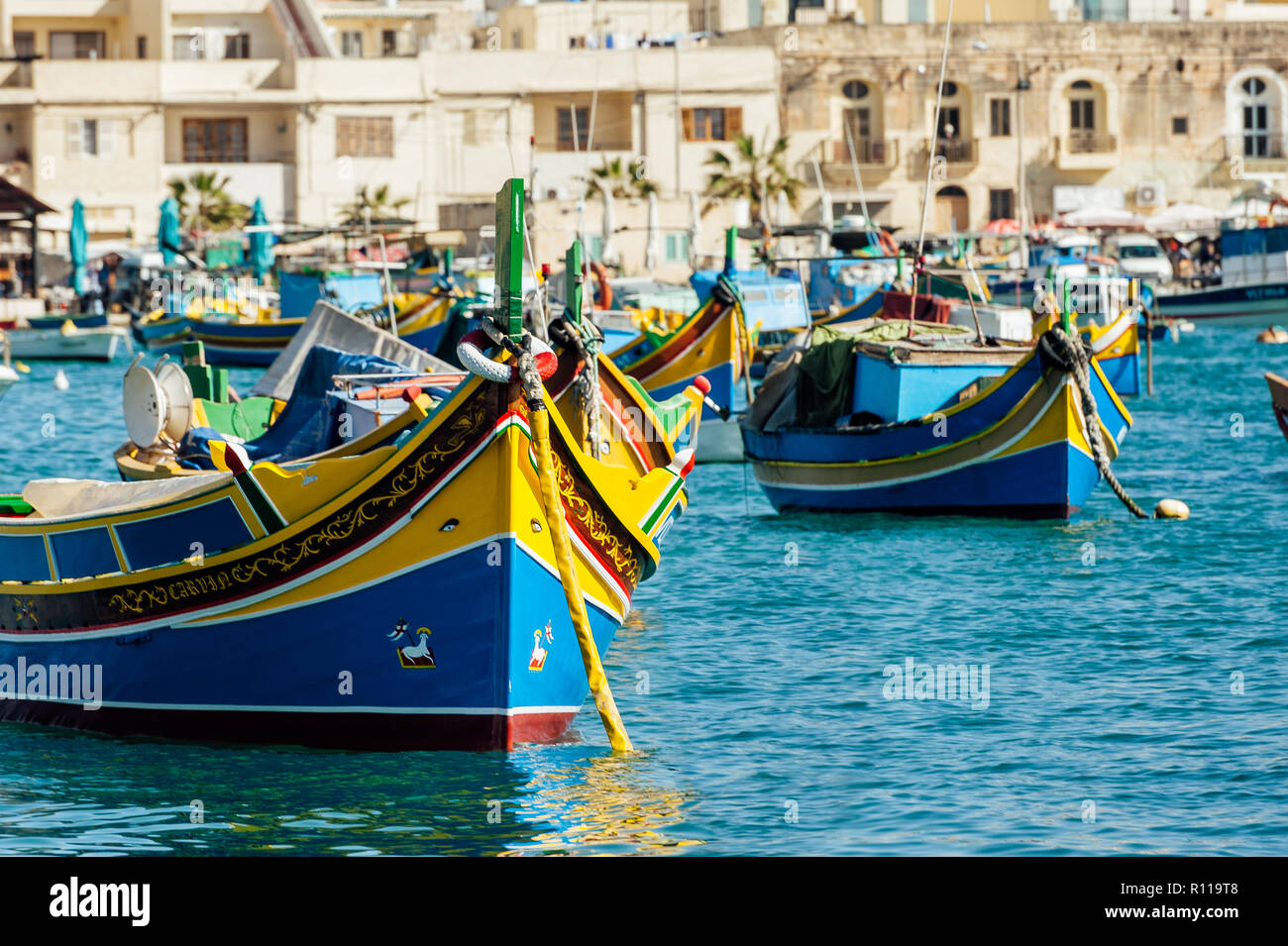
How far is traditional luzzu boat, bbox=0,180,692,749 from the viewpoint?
1133 centimetres

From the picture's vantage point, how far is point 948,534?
70.5 feet

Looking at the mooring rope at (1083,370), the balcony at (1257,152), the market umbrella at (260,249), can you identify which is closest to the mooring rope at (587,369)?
the mooring rope at (1083,370)

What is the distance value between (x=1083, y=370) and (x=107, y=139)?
52990 millimetres

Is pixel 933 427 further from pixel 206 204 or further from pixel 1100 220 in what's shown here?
pixel 206 204

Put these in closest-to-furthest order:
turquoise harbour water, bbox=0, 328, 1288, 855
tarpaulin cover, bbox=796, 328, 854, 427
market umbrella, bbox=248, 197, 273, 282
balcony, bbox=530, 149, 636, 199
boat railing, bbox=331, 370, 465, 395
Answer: turquoise harbour water, bbox=0, 328, 1288, 855 < boat railing, bbox=331, 370, 465, 395 < tarpaulin cover, bbox=796, 328, 854, 427 < market umbrella, bbox=248, 197, 273, 282 < balcony, bbox=530, 149, 636, 199

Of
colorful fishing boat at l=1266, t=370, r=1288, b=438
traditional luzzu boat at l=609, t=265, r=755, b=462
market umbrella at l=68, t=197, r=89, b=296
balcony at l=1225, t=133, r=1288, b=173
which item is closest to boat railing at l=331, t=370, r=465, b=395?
traditional luzzu boat at l=609, t=265, r=755, b=462

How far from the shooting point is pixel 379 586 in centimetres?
1155

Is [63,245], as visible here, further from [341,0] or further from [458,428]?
[458,428]

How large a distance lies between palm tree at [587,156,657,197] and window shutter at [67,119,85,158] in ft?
55.0

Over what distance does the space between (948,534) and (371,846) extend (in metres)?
11.8

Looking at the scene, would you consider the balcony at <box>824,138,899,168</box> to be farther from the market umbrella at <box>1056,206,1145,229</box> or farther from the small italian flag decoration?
the small italian flag decoration

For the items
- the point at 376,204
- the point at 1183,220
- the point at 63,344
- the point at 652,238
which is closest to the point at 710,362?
the point at 63,344

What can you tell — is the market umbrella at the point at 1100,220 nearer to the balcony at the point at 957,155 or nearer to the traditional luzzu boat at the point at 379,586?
the balcony at the point at 957,155
